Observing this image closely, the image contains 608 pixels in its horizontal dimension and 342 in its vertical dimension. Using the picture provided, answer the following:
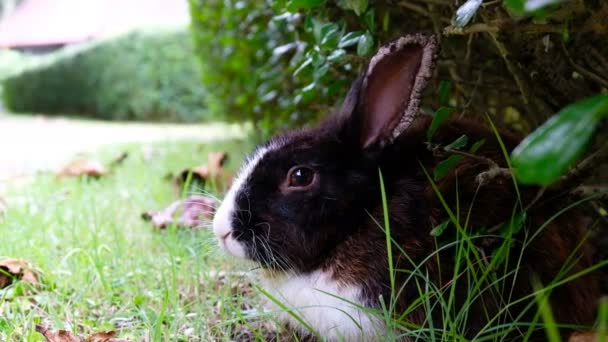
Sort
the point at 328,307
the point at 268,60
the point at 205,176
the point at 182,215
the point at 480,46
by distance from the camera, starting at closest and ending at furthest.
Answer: the point at 328,307 → the point at 480,46 → the point at 182,215 → the point at 205,176 → the point at 268,60

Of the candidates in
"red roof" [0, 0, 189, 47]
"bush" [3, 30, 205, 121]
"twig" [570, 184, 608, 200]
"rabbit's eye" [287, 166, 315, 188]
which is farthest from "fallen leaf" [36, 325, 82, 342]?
"red roof" [0, 0, 189, 47]

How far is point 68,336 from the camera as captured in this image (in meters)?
1.65

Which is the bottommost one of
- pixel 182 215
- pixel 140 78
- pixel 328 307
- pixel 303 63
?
pixel 140 78

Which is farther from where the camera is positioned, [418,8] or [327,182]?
[418,8]

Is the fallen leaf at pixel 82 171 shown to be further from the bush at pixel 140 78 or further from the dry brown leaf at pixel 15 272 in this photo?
the bush at pixel 140 78

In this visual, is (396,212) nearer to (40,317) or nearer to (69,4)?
(40,317)

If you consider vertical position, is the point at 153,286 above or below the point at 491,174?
below

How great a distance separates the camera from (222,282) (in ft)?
7.47

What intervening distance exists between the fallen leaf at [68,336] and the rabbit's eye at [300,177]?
0.64 m

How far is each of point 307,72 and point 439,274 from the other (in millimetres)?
1047

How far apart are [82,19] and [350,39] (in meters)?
24.0

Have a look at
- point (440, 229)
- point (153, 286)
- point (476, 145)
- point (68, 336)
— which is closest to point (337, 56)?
point (476, 145)

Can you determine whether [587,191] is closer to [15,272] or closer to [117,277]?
[117,277]

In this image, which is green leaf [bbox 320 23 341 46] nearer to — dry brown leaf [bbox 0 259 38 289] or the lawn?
the lawn
